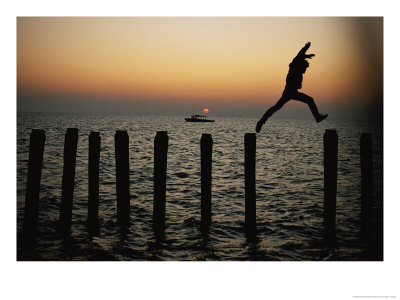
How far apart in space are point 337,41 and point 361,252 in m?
3.74

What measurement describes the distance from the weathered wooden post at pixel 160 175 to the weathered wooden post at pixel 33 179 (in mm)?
1945

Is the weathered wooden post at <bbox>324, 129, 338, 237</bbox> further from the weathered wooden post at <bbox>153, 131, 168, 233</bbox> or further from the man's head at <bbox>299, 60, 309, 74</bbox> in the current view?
the weathered wooden post at <bbox>153, 131, 168, 233</bbox>

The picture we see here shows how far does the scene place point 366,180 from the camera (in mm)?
6758

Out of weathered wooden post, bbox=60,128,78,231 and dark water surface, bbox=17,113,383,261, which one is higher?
weathered wooden post, bbox=60,128,78,231

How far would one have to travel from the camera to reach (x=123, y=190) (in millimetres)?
6895

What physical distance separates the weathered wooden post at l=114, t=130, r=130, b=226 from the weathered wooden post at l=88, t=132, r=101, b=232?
13.1 inches

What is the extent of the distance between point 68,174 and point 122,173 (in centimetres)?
91

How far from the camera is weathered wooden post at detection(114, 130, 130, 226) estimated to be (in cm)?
668

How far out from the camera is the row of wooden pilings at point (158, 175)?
6.54 m

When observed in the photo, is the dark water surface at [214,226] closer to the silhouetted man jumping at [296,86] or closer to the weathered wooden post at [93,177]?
the weathered wooden post at [93,177]

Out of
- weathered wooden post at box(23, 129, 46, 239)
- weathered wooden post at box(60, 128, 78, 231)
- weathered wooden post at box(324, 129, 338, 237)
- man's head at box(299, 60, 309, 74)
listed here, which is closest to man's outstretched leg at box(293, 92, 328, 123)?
weathered wooden post at box(324, 129, 338, 237)

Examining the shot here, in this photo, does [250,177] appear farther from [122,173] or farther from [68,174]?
[68,174]

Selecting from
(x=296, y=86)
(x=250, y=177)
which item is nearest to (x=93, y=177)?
(x=250, y=177)
